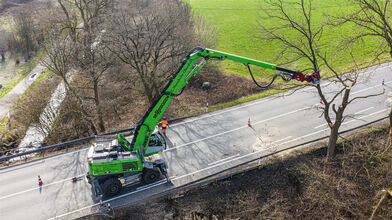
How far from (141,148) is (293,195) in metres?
8.41

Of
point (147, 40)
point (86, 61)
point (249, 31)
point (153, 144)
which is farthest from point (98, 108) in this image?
point (249, 31)

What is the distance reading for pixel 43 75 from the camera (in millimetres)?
39281

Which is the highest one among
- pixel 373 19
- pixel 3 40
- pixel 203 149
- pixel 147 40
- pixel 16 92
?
pixel 373 19

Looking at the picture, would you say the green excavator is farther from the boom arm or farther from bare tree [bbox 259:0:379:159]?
bare tree [bbox 259:0:379:159]

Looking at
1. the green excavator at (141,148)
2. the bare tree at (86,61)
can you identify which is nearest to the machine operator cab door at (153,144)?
the green excavator at (141,148)

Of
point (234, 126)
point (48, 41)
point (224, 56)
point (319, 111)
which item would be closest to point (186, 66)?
point (224, 56)

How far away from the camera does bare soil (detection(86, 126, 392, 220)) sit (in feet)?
46.9

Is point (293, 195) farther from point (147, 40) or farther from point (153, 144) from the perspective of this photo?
point (147, 40)

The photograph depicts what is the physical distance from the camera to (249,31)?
40094 millimetres

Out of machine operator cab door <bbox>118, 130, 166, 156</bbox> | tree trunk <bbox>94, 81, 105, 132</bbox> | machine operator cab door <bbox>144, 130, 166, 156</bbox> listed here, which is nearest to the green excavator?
machine operator cab door <bbox>118, 130, 166, 156</bbox>

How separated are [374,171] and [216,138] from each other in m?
9.39

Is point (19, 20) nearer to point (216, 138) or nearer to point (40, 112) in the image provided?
point (40, 112)

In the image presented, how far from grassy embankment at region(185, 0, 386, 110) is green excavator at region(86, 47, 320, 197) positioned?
945 centimetres

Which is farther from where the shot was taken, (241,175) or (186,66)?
(241,175)
